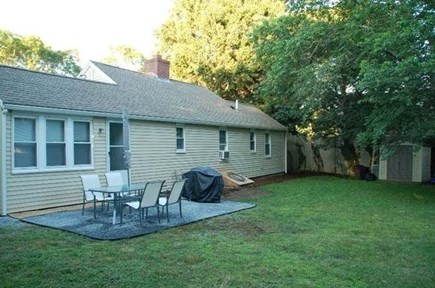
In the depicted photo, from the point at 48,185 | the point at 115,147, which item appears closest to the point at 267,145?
the point at 115,147

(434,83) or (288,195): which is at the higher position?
(434,83)

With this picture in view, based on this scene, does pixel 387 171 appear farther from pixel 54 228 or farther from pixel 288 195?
pixel 54 228

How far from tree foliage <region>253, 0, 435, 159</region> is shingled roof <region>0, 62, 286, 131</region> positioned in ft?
9.28

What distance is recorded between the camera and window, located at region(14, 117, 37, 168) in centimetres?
909

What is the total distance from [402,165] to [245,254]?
51.5ft

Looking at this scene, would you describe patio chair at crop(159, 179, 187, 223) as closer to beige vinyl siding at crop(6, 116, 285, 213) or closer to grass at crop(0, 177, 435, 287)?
grass at crop(0, 177, 435, 287)

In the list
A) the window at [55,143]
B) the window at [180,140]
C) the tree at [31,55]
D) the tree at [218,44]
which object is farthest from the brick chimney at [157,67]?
the tree at [31,55]

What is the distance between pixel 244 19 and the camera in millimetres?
27047

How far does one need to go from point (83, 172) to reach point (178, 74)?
65.9 feet

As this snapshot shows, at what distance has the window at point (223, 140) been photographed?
16750 millimetres

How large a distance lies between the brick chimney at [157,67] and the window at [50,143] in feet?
28.5

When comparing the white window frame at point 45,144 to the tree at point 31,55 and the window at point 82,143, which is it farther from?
the tree at point 31,55

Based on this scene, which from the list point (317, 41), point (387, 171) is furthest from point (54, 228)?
point (387, 171)

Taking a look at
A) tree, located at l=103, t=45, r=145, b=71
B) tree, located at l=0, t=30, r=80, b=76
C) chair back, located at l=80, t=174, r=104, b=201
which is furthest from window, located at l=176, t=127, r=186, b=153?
tree, located at l=103, t=45, r=145, b=71
